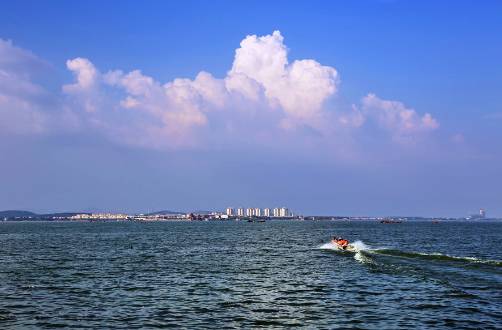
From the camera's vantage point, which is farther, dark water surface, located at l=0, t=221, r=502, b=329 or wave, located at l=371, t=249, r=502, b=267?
wave, located at l=371, t=249, r=502, b=267

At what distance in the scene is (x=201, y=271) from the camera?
59.8 meters

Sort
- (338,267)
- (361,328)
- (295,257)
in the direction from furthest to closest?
(295,257) < (338,267) < (361,328)

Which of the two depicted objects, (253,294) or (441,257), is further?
(441,257)

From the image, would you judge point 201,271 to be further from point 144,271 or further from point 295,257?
point 295,257

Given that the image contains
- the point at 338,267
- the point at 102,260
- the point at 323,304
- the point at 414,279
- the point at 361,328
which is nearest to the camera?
the point at 361,328

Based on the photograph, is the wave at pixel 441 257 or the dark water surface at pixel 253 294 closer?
the dark water surface at pixel 253 294

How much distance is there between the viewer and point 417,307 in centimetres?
3703

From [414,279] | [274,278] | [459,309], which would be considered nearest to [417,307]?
[459,309]

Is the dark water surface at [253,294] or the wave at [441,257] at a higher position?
the wave at [441,257]

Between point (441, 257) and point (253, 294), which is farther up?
point (441, 257)

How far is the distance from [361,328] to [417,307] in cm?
816

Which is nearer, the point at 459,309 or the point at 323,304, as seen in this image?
the point at 459,309

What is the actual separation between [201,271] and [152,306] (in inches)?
882

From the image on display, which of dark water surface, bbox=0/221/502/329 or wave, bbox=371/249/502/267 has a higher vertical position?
wave, bbox=371/249/502/267
